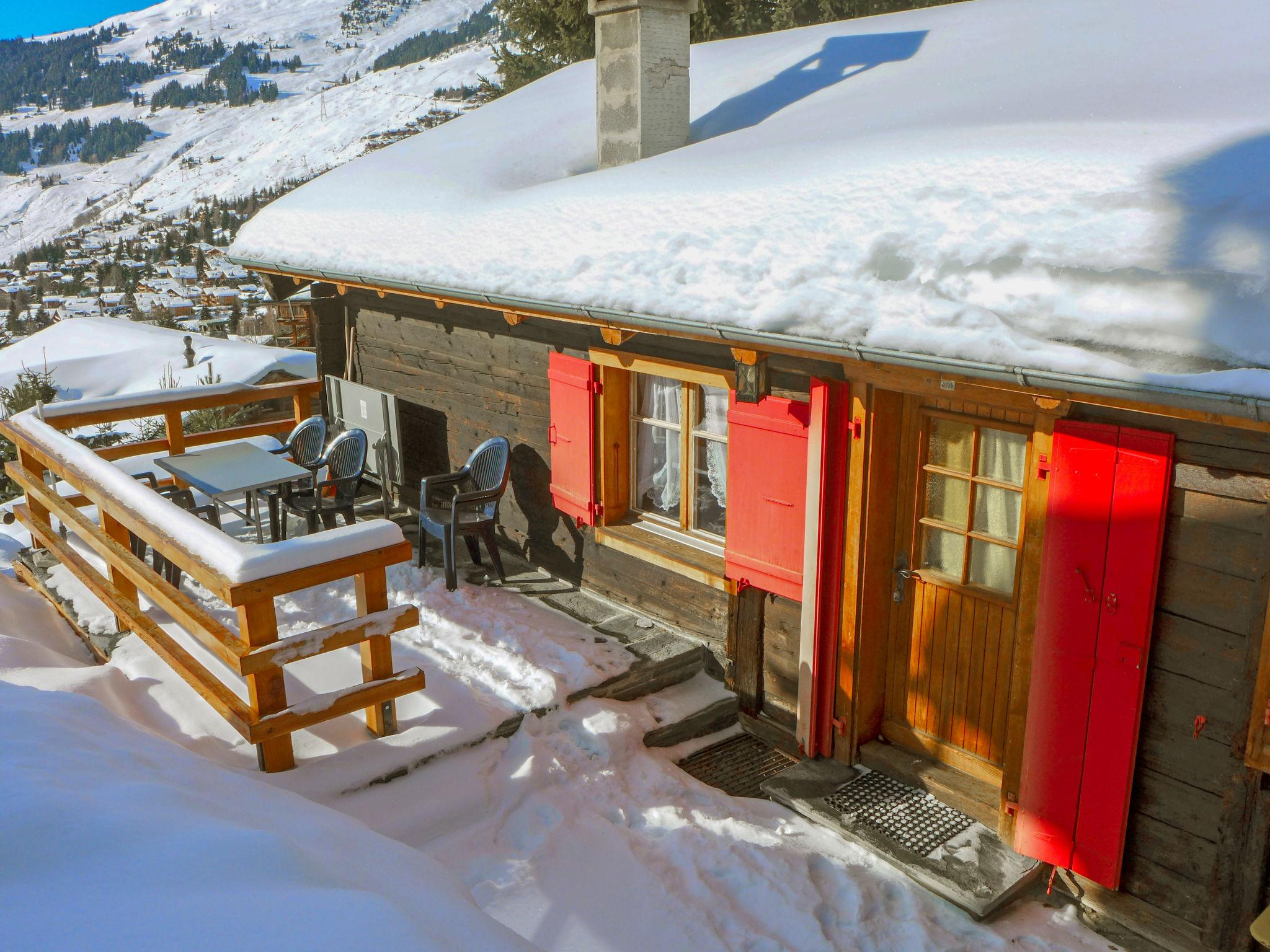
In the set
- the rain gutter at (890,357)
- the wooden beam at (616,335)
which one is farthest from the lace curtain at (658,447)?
the rain gutter at (890,357)

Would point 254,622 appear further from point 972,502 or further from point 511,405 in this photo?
point 511,405

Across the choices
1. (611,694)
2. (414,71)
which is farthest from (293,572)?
(414,71)

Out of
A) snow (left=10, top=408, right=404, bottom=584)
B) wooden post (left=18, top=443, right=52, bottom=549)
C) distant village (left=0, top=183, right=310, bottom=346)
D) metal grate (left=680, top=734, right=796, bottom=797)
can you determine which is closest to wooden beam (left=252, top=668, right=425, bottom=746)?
snow (left=10, top=408, right=404, bottom=584)

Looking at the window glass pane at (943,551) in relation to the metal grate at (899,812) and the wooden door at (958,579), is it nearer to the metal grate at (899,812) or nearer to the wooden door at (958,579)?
the wooden door at (958,579)

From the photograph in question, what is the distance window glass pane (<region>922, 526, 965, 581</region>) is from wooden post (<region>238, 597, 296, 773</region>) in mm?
2951

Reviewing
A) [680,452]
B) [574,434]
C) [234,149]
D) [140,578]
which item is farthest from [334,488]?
[234,149]

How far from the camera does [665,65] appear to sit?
266 inches

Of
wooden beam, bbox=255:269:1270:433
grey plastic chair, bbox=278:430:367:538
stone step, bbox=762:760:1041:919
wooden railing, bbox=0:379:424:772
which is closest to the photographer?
wooden beam, bbox=255:269:1270:433

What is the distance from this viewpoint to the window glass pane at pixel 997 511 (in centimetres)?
425

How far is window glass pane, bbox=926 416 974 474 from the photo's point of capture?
14.3 feet

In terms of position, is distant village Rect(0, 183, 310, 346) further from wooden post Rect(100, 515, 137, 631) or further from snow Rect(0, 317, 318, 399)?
wooden post Rect(100, 515, 137, 631)

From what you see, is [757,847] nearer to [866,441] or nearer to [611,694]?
[611,694]

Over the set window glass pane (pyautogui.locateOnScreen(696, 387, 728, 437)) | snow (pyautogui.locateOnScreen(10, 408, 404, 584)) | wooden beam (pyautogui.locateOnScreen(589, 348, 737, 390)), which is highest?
wooden beam (pyautogui.locateOnScreen(589, 348, 737, 390))

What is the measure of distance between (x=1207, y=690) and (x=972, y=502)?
1231mm
